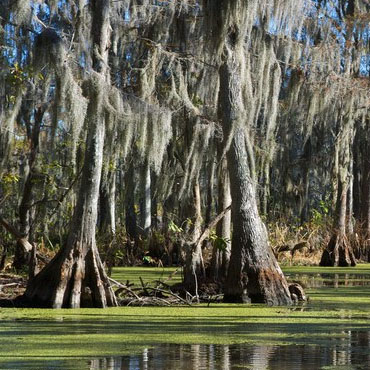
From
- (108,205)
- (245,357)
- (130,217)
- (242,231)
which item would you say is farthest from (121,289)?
(108,205)

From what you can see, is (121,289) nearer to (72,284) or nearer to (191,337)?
(72,284)

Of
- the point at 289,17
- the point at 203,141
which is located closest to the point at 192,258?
the point at 203,141

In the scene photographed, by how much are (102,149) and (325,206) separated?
24420 millimetres

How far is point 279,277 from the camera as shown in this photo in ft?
43.6

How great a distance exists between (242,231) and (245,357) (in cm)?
562

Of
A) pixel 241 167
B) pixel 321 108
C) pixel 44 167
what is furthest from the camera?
pixel 321 108

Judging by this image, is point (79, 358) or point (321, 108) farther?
point (321, 108)

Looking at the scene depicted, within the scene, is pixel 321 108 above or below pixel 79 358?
above

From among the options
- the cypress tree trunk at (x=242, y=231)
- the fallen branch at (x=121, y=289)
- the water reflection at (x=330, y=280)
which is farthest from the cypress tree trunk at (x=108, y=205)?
the fallen branch at (x=121, y=289)

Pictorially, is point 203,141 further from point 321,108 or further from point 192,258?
point 321,108

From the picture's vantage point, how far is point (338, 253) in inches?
996

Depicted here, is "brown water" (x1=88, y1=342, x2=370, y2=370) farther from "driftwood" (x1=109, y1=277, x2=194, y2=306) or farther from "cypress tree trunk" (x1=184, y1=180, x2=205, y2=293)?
"cypress tree trunk" (x1=184, y1=180, x2=205, y2=293)

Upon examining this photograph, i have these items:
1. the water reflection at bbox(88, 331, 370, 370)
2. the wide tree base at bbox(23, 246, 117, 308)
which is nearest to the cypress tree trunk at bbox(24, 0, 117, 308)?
the wide tree base at bbox(23, 246, 117, 308)

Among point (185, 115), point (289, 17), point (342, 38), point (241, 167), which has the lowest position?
point (241, 167)
